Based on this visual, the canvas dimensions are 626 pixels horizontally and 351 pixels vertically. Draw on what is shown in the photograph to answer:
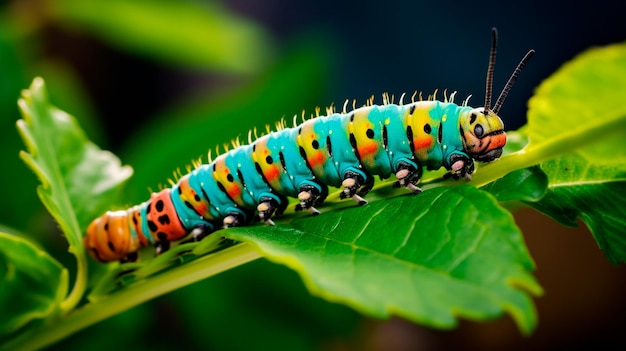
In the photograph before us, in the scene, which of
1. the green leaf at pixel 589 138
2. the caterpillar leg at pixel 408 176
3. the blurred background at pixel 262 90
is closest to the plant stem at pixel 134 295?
the caterpillar leg at pixel 408 176

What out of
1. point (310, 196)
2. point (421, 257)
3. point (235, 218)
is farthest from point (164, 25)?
point (421, 257)

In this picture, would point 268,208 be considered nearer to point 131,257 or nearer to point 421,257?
point 131,257

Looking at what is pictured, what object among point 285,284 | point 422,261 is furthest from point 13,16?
point 422,261

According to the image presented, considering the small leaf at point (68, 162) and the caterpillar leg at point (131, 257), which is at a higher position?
the small leaf at point (68, 162)

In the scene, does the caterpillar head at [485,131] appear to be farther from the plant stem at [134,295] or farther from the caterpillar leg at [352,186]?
the plant stem at [134,295]

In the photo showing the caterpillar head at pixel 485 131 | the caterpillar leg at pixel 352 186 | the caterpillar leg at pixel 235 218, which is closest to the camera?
the caterpillar leg at pixel 352 186

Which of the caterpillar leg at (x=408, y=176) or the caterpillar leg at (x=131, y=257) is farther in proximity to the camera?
the caterpillar leg at (x=131, y=257)
